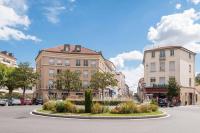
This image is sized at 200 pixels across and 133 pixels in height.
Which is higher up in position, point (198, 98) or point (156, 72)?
point (156, 72)

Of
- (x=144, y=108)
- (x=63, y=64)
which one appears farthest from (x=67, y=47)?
(x=144, y=108)

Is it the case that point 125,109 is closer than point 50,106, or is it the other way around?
point 125,109

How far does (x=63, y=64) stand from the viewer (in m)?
89.5

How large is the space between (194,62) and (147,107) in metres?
53.3

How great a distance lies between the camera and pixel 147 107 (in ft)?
97.1

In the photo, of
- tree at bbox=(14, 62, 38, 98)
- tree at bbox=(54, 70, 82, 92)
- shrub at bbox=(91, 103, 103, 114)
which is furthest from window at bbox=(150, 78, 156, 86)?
shrub at bbox=(91, 103, 103, 114)

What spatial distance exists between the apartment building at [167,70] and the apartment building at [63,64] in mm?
17657

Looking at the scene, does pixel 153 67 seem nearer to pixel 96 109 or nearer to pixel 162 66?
pixel 162 66

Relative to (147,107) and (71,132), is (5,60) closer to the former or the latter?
(147,107)

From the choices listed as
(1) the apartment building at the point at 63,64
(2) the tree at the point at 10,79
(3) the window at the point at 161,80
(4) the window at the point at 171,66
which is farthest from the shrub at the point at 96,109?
(1) the apartment building at the point at 63,64

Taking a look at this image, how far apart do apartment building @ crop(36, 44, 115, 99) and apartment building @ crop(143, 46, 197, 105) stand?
57.9ft

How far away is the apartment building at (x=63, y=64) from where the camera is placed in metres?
87.5

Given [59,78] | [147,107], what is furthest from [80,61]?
[147,107]

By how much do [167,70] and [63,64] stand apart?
27.5 meters
